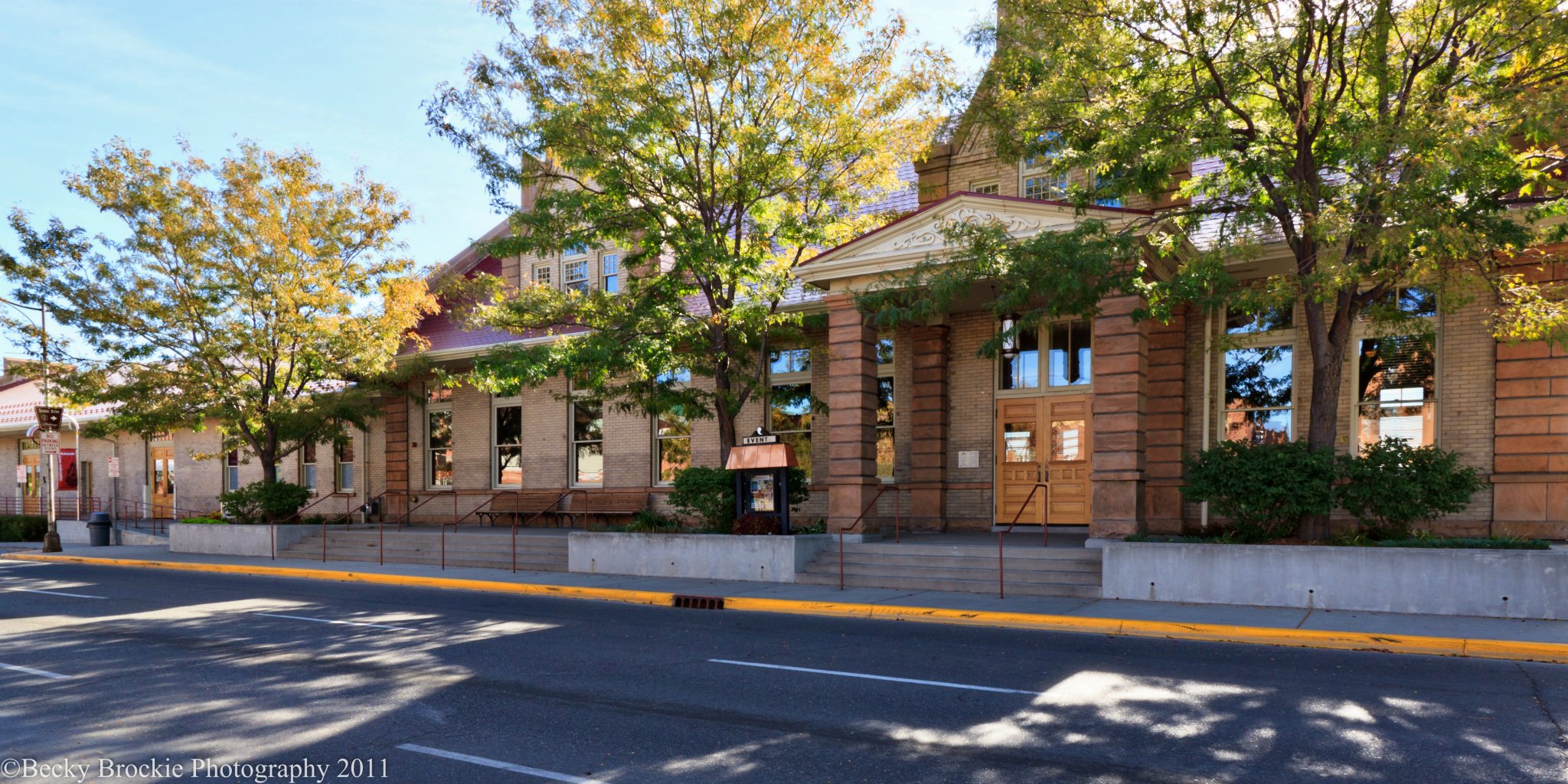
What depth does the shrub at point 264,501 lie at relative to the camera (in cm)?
2494

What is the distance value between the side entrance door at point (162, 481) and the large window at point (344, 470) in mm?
9604

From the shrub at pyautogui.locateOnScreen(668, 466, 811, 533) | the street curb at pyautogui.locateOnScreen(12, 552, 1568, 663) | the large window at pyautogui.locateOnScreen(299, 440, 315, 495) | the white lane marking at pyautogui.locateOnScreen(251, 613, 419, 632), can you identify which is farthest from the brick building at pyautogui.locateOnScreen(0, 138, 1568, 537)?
the white lane marking at pyautogui.locateOnScreen(251, 613, 419, 632)

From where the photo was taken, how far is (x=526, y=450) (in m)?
26.6

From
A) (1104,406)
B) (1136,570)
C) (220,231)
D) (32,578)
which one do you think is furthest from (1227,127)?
(32,578)

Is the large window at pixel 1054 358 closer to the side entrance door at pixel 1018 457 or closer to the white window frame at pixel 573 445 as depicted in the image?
the side entrance door at pixel 1018 457

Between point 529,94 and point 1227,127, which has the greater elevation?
point 529,94

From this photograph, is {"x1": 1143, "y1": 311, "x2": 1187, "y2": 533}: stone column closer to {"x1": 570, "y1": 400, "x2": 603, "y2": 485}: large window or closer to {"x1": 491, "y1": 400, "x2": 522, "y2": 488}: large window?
{"x1": 570, "y1": 400, "x2": 603, "y2": 485}: large window

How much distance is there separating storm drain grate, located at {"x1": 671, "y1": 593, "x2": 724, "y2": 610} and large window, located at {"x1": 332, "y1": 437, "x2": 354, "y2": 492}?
19.8 metres

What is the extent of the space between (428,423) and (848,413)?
16248mm

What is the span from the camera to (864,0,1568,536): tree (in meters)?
11.2

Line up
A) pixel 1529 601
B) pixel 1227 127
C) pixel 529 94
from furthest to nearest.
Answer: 1. pixel 529 94
2. pixel 1227 127
3. pixel 1529 601

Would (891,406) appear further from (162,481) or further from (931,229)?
(162,481)

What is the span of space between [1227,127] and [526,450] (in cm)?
1940

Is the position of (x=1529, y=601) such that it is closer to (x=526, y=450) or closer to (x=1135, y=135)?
(x=1135, y=135)
